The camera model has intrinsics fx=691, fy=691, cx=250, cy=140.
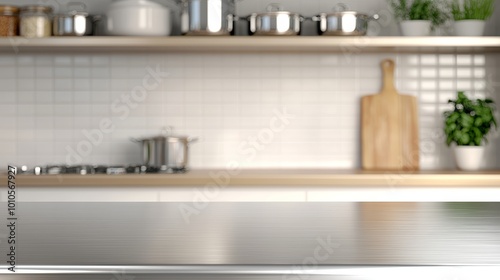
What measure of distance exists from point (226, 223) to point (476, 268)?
0.32 metres

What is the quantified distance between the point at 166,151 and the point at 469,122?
126 centimetres

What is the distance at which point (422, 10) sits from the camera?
296 centimetres

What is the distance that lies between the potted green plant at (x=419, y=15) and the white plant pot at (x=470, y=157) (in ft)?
1.70

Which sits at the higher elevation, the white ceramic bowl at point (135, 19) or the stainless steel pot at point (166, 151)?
the white ceramic bowl at point (135, 19)

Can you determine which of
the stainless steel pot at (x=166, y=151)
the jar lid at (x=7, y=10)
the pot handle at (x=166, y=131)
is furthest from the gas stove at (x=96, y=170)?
the jar lid at (x=7, y=10)

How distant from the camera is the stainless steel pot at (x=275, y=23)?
2848 millimetres

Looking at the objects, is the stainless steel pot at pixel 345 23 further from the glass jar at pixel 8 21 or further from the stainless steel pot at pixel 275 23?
the glass jar at pixel 8 21

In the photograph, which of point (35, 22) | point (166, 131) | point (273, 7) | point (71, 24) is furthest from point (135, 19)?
point (273, 7)

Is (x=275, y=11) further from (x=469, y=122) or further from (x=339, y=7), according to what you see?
(x=469, y=122)

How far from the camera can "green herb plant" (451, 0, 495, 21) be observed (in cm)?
292

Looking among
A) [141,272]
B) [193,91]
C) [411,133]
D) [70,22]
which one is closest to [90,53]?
[70,22]

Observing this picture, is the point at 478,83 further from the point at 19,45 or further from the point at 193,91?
the point at 19,45

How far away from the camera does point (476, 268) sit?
47cm

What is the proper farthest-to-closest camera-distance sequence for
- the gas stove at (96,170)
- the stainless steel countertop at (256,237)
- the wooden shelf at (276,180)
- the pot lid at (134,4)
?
the pot lid at (134,4), the gas stove at (96,170), the wooden shelf at (276,180), the stainless steel countertop at (256,237)
